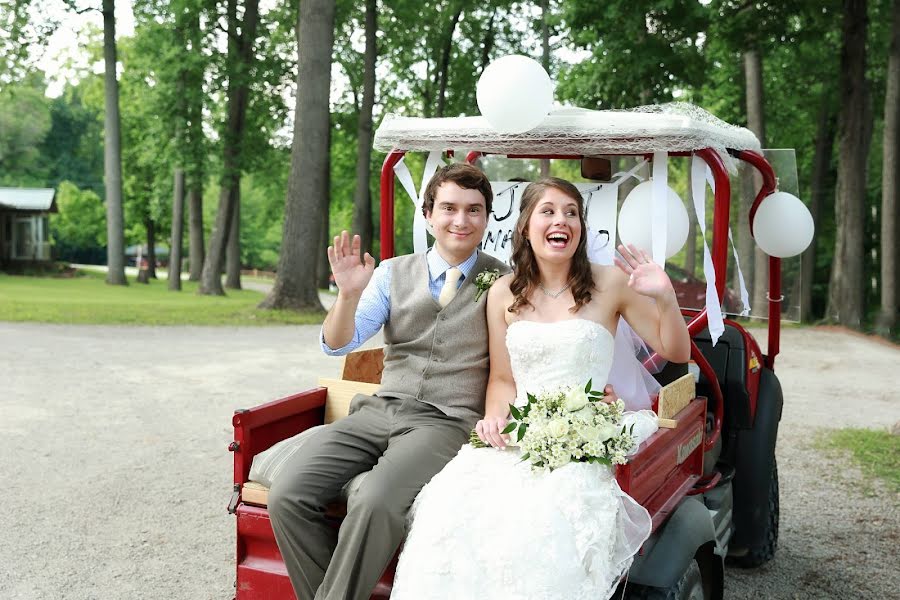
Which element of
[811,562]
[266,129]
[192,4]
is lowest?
[811,562]

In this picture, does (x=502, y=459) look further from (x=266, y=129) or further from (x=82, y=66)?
(x=82, y=66)

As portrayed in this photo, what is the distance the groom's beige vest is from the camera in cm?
327

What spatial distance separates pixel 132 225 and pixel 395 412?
40.9 meters

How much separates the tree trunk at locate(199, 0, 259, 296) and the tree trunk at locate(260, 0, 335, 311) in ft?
23.4

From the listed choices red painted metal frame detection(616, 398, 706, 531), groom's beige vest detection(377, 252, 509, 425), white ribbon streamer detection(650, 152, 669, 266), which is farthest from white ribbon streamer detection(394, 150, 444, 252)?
red painted metal frame detection(616, 398, 706, 531)

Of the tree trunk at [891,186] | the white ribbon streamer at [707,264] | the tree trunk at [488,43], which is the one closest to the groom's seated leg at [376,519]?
the white ribbon streamer at [707,264]

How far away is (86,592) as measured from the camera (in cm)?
381

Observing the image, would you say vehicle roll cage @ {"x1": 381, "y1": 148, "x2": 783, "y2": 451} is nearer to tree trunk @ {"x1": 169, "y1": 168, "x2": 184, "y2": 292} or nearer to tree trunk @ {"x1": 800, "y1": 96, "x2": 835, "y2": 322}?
tree trunk @ {"x1": 800, "y1": 96, "x2": 835, "y2": 322}

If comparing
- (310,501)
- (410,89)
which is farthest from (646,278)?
(410,89)

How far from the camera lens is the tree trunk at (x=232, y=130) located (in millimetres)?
22766

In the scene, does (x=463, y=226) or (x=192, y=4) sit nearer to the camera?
(x=463, y=226)

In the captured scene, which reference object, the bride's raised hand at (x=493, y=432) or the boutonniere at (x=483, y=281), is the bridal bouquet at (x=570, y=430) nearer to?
the bride's raised hand at (x=493, y=432)

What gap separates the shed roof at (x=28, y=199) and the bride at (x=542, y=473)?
40.4 metres

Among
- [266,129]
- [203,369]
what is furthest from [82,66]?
[203,369]
